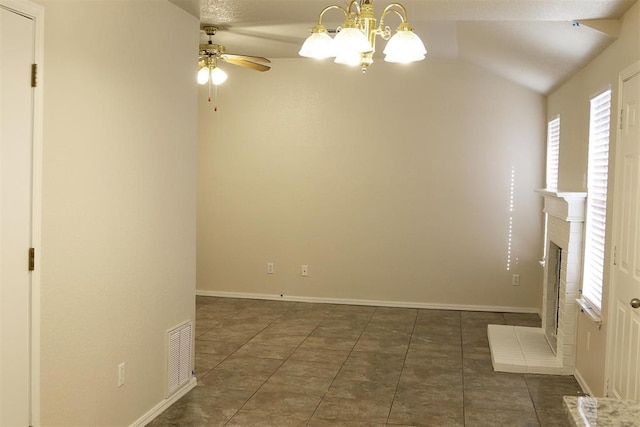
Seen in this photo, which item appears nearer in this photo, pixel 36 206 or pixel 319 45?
pixel 319 45

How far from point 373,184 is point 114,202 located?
182 inches

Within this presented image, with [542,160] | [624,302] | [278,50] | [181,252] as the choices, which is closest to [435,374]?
[624,302]

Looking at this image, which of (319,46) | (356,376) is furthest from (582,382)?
(319,46)

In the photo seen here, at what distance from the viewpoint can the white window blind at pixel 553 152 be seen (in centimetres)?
691

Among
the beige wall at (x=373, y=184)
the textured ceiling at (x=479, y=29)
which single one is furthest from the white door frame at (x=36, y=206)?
the beige wall at (x=373, y=184)

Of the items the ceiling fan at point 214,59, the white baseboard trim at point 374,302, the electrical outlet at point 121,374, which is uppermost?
the ceiling fan at point 214,59

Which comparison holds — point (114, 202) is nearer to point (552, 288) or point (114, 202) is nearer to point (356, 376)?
point (356, 376)

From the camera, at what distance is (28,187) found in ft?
9.91

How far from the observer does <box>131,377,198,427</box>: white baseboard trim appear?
4.15 meters

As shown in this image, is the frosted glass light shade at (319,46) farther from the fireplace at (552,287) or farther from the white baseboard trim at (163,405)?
the fireplace at (552,287)

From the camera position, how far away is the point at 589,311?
189 inches

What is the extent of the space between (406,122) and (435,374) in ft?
11.1

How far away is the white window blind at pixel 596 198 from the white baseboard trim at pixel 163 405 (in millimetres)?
2869

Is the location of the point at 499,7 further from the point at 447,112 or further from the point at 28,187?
the point at 447,112
